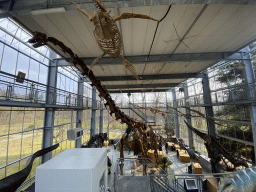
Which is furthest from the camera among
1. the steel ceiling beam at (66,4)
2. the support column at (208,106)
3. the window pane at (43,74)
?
the support column at (208,106)

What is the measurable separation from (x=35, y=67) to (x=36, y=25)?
3101 millimetres

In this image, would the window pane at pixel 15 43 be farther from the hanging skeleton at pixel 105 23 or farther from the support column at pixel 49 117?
the hanging skeleton at pixel 105 23

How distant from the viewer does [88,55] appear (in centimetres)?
654

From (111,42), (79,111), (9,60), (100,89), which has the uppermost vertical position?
(9,60)

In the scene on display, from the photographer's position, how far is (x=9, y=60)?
16.5 feet

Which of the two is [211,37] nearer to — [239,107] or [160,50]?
[160,50]

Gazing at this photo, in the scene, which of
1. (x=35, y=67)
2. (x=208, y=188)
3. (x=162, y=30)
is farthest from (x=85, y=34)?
(x=208, y=188)

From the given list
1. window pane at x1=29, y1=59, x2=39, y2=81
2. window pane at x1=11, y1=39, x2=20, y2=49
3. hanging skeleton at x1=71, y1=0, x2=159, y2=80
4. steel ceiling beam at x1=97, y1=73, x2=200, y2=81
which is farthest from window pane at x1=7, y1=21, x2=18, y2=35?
steel ceiling beam at x1=97, y1=73, x2=200, y2=81

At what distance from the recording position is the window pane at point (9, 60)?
189 inches

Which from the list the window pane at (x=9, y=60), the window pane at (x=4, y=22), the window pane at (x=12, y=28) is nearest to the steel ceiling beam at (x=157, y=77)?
the window pane at (x=9, y=60)

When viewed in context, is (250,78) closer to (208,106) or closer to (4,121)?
(208,106)

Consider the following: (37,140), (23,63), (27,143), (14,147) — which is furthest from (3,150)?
(23,63)

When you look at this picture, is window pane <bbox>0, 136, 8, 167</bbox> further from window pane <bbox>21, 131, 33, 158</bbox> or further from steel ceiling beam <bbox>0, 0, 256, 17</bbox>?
steel ceiling beam <bbox>0, 0, 256, 17</bbox>

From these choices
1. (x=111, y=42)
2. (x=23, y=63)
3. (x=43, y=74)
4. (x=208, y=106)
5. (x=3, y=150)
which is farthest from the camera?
(x=208, y=106)
